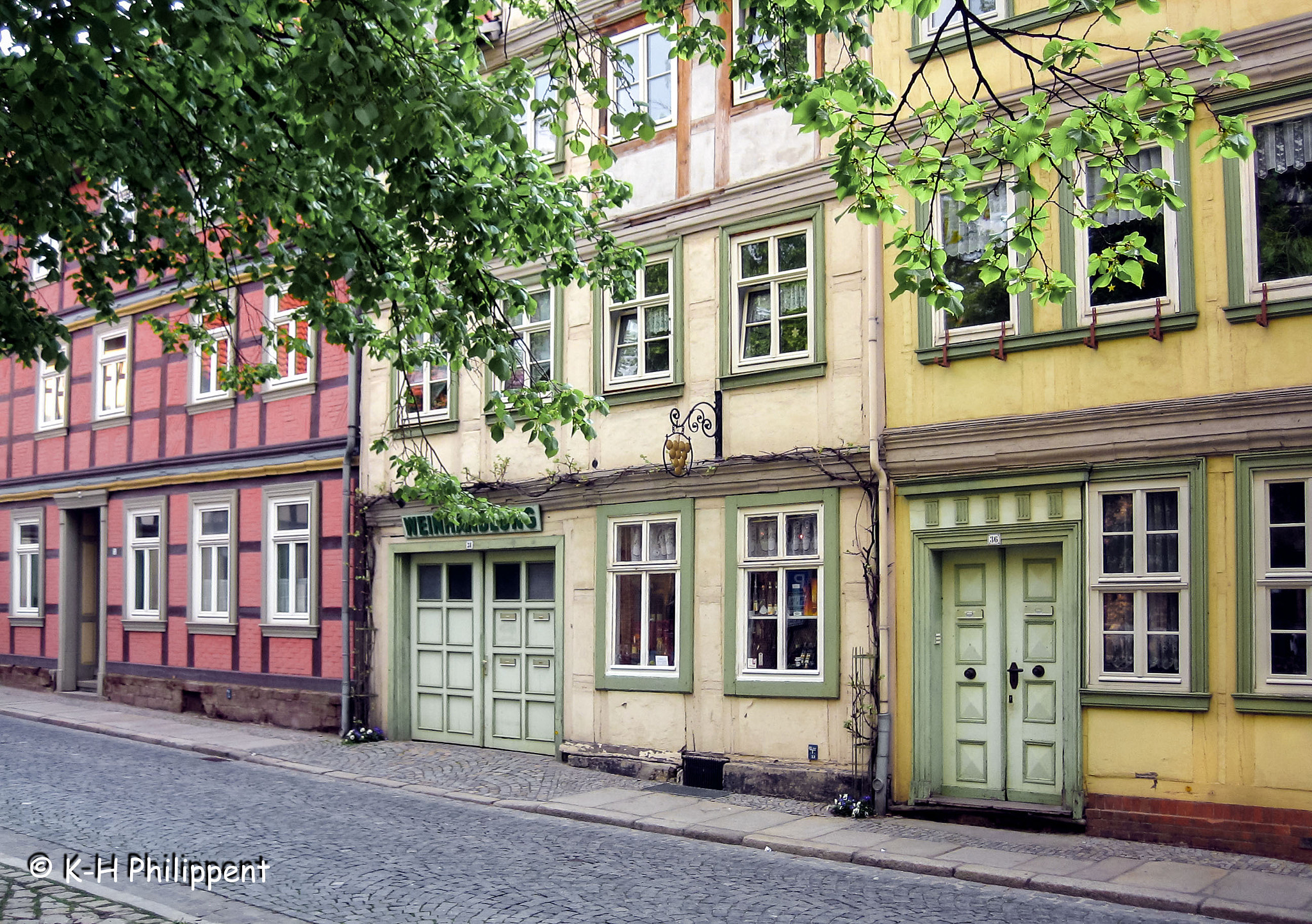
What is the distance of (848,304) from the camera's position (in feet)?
41.2

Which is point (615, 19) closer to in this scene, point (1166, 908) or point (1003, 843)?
point (1003, 843)

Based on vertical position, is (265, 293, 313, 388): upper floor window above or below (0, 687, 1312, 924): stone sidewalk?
above

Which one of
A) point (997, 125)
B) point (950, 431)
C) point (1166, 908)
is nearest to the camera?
point (997, 125)

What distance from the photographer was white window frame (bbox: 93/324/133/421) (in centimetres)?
2225

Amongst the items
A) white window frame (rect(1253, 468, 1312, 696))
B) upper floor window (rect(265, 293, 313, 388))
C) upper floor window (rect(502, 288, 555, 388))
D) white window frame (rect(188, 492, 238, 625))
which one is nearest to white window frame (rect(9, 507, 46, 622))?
white window frame (rect(188, 492, 238, 625))

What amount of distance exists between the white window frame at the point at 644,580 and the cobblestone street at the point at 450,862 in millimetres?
2511

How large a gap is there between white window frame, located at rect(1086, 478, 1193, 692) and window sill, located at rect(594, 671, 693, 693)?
4494mm

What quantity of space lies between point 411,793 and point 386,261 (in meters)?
6.14

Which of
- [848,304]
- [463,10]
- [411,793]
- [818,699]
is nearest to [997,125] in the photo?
[463,10]

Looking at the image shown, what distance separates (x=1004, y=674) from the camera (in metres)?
11.4

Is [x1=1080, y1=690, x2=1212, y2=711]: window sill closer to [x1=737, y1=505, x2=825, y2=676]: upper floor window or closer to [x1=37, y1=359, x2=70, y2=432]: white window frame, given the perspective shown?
[x1=737, y1=505, x2=825, y2=676]: upper floor window

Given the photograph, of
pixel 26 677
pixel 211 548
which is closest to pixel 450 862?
pixel 211 548

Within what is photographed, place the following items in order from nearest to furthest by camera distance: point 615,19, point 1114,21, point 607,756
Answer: point 1114,21
point 607,756
point 615,19

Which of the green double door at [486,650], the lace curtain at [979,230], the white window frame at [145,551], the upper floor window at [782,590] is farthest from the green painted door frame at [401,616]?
the lace curtain at [979,230]
